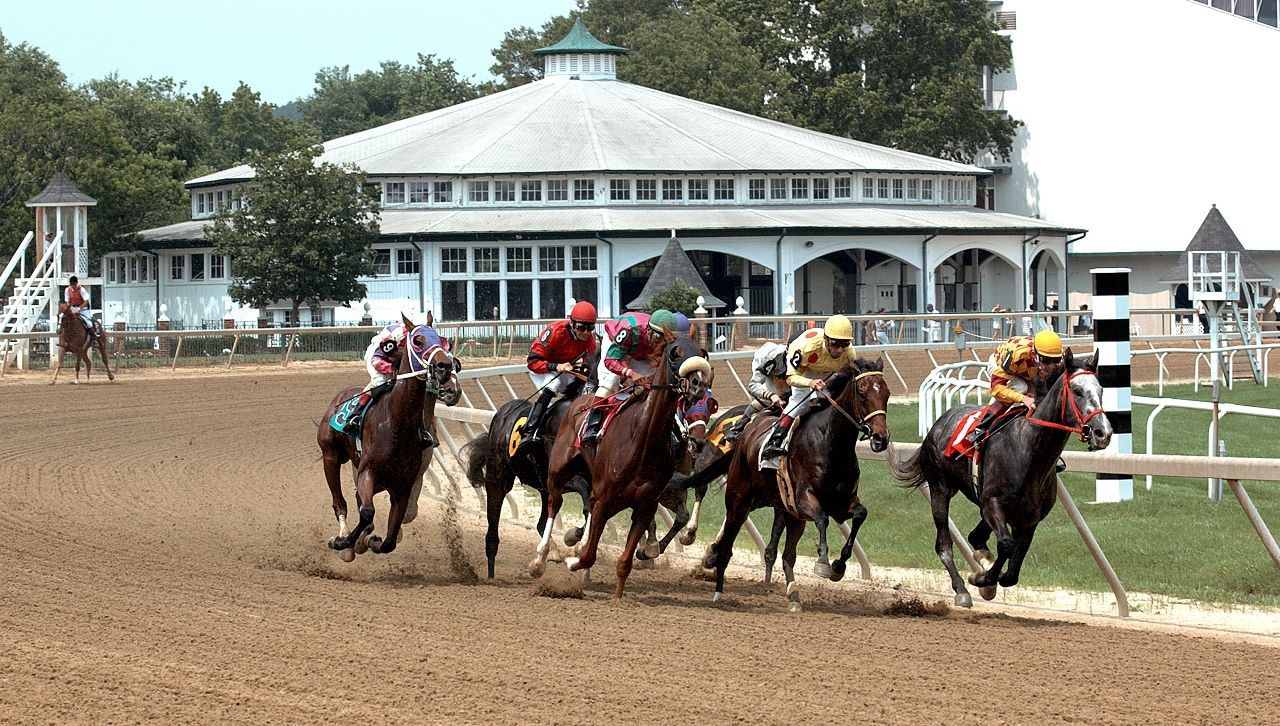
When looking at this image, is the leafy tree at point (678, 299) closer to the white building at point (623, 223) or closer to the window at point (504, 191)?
the white building at point (623, 223)

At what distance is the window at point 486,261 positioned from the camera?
43875 mm

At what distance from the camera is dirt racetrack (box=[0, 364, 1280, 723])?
6.47 metres

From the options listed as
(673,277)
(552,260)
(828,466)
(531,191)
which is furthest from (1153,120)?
(828,466)

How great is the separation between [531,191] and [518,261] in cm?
309

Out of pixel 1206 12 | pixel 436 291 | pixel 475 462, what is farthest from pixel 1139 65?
pixel 475 462

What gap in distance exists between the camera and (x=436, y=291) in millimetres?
43562

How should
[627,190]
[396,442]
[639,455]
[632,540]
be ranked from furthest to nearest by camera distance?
1. [627,190]
2. [396,442]
3. [632,540]
4. [639,455]

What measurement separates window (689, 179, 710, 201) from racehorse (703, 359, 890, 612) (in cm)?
3731

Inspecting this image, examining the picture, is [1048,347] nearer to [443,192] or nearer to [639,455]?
[639,455]

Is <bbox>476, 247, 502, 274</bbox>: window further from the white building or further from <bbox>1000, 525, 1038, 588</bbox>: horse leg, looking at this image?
<bbox>1000, 525, 1038, 588</bbox>: horse leg

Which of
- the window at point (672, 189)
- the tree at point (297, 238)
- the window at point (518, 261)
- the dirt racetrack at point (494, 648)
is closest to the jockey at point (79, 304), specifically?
the tree at point (297, 238)

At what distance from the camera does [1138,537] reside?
1155 centimetres

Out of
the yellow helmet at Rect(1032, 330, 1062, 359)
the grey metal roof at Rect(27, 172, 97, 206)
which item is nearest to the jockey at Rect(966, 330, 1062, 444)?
the yellow helmet at Rect(1032, 330, 1062, 359)

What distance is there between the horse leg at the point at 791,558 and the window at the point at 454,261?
34.1 metres
